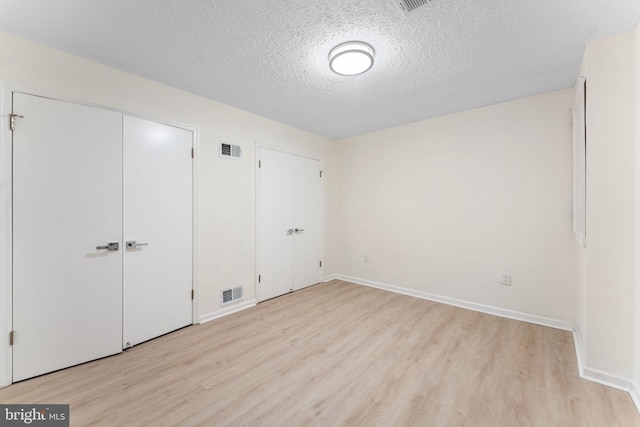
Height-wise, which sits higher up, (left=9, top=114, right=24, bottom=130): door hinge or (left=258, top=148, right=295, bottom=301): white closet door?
(left=9, top=114, right=24, bottom=130): door hinge

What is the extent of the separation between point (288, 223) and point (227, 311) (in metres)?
1.48

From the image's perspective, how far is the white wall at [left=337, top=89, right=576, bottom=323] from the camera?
276cm

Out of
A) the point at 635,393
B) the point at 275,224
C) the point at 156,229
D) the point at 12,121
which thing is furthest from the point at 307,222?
the point at 635,393

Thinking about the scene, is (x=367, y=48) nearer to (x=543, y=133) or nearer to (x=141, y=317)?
(x=543, y=133)

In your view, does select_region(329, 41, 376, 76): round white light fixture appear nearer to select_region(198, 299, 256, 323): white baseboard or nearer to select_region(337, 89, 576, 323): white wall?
select_region(337, 89, 576, 323): white wall

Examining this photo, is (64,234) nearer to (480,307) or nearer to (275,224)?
(275,224)

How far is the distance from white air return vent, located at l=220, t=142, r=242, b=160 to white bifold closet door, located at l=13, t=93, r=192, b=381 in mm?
455

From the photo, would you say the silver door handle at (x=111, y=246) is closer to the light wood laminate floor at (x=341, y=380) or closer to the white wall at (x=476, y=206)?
Answer: the light wood laminate floor at (x=341, y=380)

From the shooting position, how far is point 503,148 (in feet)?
10.0

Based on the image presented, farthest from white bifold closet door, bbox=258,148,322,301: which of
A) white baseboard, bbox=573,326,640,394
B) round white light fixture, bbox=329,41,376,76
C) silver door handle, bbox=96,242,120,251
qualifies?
white baseboard, bbox=573,326,640,394

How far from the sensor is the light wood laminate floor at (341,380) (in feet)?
5.17

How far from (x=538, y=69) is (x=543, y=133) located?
81cm

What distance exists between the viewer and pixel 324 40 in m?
1.92

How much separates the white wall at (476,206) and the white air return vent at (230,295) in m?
2.11
